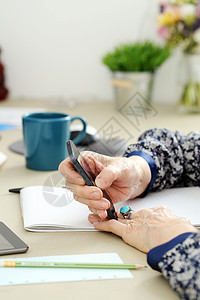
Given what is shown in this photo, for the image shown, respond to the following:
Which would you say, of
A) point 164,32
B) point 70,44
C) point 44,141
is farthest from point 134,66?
point 44,141

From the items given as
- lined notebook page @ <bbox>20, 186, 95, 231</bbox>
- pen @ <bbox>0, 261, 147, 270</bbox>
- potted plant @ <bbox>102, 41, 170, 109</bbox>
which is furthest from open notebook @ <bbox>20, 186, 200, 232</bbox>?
potted plant @ <bbox>102, 41, 170, 109</bbox>

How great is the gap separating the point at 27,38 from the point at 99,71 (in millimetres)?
342

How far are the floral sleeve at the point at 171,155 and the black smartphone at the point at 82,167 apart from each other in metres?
0.15

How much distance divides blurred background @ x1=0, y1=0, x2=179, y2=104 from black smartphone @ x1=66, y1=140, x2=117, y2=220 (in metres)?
1.10

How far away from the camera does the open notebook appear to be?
2.05 feet

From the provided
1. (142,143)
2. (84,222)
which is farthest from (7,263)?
(142,143)

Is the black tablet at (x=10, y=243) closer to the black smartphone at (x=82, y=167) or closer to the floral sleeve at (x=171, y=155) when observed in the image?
the black smartphone at (x=82, y=167)

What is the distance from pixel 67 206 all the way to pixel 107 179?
0.34 ft

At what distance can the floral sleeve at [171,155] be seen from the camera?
801 mm

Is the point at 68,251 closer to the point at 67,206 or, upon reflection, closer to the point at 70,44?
the point at 67,206

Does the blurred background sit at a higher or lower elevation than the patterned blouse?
higher

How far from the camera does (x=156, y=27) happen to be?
167cm

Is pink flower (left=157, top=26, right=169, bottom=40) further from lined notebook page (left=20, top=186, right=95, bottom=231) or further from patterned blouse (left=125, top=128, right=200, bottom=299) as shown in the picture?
lined notebook page (left=20, top=186, right=95, bottom=231)

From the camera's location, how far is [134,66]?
149 centimetres
